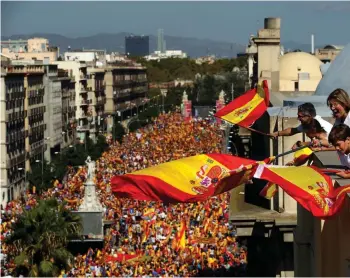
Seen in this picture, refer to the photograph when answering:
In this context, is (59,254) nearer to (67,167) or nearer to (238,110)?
(238,110)

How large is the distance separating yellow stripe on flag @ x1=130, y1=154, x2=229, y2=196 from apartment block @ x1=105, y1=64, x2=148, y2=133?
396 feet

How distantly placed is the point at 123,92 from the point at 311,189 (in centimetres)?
16269

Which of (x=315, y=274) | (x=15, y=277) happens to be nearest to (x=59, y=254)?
(x=15, y=277)

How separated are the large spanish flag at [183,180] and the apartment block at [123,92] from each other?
121 metres

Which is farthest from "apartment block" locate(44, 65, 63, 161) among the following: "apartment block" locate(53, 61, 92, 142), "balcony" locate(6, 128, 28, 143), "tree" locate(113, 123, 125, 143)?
"apartment block" locate(53, 61, 92, 142)

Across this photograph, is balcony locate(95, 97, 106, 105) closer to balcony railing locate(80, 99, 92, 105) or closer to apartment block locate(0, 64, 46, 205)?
balcony railing locate(80, 99, 92, 105)

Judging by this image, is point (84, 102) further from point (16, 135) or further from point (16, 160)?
point (16, 160)

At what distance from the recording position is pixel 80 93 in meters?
128

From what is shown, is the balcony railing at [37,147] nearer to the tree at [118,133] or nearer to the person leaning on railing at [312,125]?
the tree at [118,133]

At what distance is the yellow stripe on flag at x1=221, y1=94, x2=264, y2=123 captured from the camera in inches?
535

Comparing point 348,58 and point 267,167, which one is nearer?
point 267,167

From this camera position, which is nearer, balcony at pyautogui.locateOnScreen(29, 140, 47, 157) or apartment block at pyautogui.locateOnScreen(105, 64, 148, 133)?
balcony at pyautogui.locateOnScreen(29, 140, 47, 157)

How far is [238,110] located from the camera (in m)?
13.8

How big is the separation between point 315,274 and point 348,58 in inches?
186
